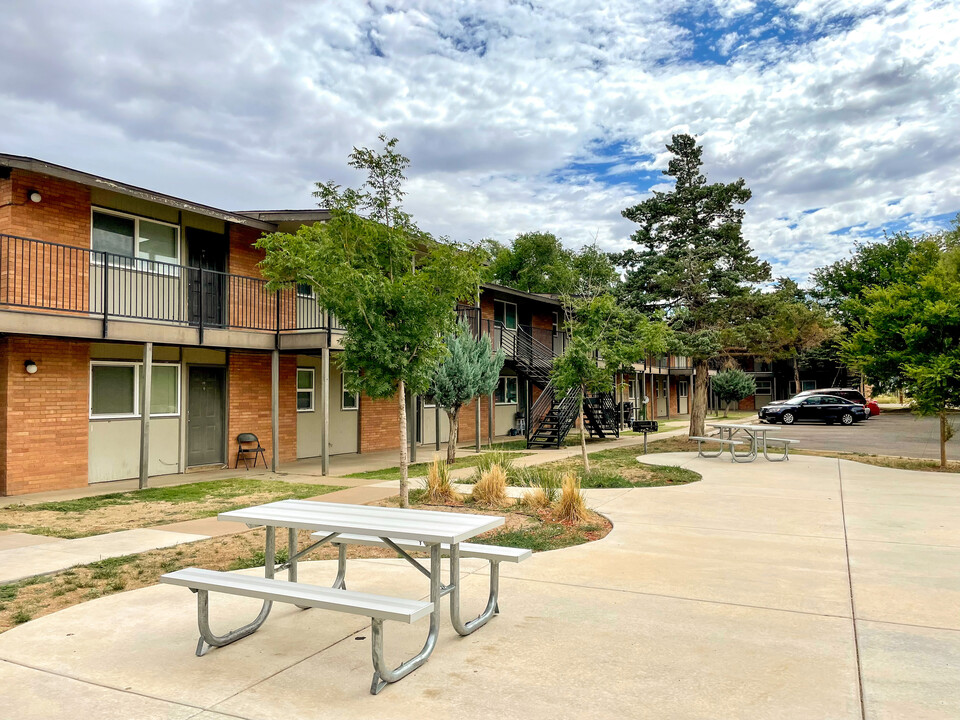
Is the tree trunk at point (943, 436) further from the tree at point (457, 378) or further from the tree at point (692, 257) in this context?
the tree at point (457, 378)

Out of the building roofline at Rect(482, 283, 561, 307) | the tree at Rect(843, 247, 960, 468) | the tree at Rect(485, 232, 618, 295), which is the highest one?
the tree at Rect(485, 232, 618, 295)

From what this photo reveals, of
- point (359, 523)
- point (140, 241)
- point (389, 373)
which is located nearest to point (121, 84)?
point (140, 241)

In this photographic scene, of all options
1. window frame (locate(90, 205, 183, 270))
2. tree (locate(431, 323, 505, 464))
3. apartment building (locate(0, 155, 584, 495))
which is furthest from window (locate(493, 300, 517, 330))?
window frame (locate(90, 205, 183, 270))

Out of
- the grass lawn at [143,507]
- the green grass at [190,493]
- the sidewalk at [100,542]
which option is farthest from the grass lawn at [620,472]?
the grass lawn at [143,507]

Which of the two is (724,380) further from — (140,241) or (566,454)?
(140,241)

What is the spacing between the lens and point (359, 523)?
14.6 ft

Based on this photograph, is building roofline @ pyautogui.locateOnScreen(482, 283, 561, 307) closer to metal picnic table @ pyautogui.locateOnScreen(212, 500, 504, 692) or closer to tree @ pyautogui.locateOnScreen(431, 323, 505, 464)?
tree @ pyautogui.locateOnScreen(431, 323, 505, 464)

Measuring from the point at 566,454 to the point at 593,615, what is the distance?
43.1ft

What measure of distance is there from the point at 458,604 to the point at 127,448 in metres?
11.2

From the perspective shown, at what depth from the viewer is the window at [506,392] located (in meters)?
26.2

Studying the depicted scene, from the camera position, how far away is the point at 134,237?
13.6 metres

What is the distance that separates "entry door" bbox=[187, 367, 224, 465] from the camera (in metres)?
14.8

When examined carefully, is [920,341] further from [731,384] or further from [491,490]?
[731,384]

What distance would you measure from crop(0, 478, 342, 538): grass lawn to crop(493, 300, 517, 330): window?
1378 cm
